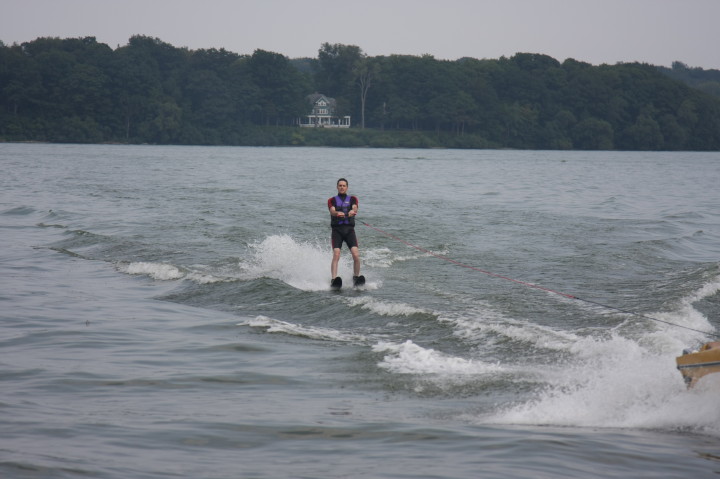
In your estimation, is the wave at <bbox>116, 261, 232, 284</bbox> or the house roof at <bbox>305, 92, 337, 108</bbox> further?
the house roof at <bbox>305, 92, 337, 108</bbox>

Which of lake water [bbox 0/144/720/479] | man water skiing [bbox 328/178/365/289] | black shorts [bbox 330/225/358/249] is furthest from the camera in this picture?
black shorts [bbox 330/225/358/249]

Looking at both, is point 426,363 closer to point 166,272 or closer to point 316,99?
point 166,272

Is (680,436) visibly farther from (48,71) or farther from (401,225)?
(48,71)

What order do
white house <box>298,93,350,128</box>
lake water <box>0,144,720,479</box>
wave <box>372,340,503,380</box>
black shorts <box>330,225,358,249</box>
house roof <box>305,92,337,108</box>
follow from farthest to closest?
house roof <box>305,92,337,108</box>, white house <box>298,93,350,128</box>, black shorts <box>330,225,358,249</box>, wave <box>372,340,503,380</box>, lake water <box>0,144,720,479</box>

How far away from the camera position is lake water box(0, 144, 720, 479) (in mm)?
6145

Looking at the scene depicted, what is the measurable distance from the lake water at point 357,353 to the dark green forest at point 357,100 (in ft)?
357

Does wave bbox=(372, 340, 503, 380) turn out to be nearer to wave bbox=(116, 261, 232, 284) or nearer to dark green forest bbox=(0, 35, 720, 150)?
wave bbox=(116, 261, 232, 284)

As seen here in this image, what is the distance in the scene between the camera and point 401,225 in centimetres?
2336

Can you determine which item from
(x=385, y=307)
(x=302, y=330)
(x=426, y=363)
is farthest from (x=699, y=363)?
(x=385, y=307)

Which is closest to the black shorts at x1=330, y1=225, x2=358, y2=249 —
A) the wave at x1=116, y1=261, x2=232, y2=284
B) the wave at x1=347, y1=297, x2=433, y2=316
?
the wave at x1=347, y1=297, x2=433, y2=316

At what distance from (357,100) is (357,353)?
144m

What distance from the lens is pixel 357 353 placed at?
9.42 meters

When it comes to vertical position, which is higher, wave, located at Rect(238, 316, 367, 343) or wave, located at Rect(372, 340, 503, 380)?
wave, located at Rect(372, 340, 503, 380)

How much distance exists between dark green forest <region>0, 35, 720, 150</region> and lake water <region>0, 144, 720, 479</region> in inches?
4289
